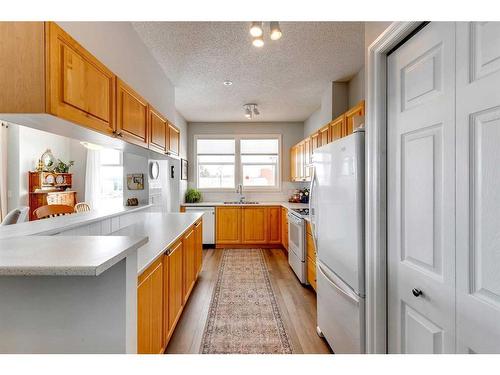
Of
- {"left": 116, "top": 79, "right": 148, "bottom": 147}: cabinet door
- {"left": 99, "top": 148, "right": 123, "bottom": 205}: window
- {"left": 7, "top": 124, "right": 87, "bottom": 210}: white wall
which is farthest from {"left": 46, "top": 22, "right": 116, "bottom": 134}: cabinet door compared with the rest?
{"left": 99, "top": 148, "right": 123, "bottom": 205}: window

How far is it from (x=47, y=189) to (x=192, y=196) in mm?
2673

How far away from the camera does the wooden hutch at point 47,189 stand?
4.87 metres

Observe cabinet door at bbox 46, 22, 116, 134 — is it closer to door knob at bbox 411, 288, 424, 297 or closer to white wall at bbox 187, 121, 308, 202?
door knob at bbox 411, 288, 424, 297

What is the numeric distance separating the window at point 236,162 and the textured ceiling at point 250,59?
4.73ft

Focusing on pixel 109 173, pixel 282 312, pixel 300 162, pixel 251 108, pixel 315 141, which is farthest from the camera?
pixel 109 173

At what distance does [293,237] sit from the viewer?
3.86 metres

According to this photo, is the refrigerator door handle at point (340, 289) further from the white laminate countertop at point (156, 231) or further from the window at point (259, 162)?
Answer: the window at point (259, 162)

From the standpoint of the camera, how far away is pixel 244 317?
8.30 feet

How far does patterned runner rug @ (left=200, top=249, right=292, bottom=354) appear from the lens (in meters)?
2.08

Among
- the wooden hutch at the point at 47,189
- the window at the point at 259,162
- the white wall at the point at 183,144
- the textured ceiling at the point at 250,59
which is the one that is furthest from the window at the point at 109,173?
the window at the point at 259,162

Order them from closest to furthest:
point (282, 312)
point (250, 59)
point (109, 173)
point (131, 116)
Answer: point (131, 116) < point (282, 312) < point (250, 59) < point (109, 173)

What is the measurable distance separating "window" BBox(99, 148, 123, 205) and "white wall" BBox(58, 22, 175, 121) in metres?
3.58

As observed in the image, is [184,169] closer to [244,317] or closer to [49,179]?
[49,179]

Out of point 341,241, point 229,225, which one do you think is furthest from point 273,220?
point 341,241
